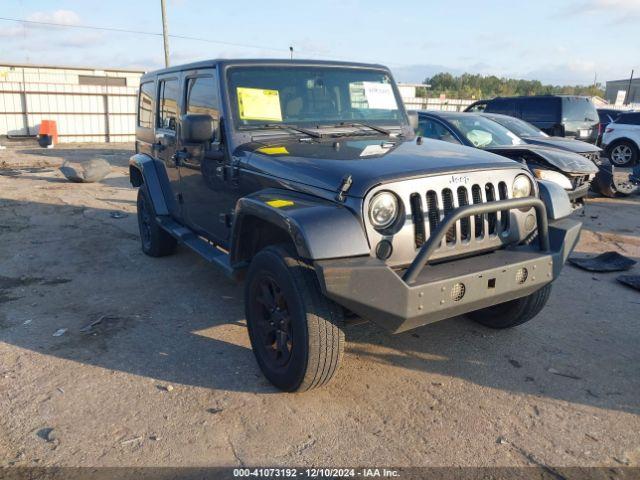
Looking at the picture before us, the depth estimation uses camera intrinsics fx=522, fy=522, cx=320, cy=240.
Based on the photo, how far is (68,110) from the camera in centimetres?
1980

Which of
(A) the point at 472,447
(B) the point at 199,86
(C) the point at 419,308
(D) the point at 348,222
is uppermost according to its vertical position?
(B) the point at 199,86

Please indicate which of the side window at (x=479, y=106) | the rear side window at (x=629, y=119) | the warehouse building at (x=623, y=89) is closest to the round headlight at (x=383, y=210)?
the side window at (x=479, y=106)

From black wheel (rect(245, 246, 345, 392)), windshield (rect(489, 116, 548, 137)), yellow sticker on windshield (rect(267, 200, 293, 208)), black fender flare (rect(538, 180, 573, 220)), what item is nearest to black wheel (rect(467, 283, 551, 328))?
black fender flare (rect(538, 180, 573, 220))

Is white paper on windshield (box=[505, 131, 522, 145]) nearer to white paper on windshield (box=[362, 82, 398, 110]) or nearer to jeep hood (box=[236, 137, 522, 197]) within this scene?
white paper on windshield (box=[362, 82, 398, 110])

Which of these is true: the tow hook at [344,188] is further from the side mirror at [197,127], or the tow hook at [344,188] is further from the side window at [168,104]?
the side window at [168,104]

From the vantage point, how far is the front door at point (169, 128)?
195 inches

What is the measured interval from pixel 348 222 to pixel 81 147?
18.3m

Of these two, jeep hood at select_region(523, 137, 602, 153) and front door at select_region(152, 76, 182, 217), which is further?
jeep hood at select_region(523, 137, 602, 153)

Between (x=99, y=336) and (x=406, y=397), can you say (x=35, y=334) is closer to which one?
(x=99, y=336)

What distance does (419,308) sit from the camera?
2707 millimetres

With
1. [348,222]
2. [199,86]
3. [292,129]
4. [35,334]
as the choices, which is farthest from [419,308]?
[35,334]

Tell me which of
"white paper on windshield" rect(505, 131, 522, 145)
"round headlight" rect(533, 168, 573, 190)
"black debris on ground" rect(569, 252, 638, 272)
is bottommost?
"black debris on ground" rect(569, 252, 638, 272)

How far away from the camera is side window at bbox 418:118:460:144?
7780 mm

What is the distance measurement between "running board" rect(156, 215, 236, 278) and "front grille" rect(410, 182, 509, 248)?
4.53ft
